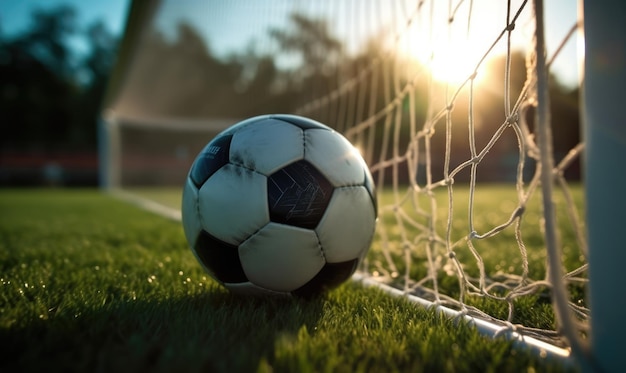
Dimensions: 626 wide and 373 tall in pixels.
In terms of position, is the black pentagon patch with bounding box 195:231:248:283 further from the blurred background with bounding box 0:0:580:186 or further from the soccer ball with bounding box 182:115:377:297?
the blurred background with bounding box 0:0:580:186

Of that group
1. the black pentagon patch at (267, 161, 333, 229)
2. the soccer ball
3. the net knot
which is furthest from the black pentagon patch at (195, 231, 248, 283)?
the net knot

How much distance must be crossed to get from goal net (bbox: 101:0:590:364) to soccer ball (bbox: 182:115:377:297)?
0.39 meters

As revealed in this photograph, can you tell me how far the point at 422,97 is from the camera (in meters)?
5.15

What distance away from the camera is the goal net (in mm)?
1455

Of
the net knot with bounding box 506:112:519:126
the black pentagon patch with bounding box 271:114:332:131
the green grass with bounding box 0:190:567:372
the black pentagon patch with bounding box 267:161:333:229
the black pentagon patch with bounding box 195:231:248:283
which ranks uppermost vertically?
the black pentagon patch with bounding box 271:114:332:131

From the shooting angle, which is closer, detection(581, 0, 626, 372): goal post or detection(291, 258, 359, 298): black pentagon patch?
detection(581, 0, 626, 372): goal post

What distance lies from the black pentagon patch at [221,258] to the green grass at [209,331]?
10 cm

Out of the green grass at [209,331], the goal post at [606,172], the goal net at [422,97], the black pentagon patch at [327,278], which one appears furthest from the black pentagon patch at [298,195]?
the goal post at [606,172]

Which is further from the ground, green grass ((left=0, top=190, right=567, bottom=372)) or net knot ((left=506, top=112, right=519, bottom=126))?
net knot ((left=506, top=112, right=519, bottom=126))

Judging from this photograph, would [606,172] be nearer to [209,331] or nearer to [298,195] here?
[298,195]

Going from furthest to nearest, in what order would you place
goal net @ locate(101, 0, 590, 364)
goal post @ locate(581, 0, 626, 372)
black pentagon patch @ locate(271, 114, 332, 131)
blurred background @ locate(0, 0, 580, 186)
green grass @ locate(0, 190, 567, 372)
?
blurred background @ locate(0, 0, 580, 186), black pentagon patch @ locate(271, 114, 332, 131), goal net @ locate(101, 0, 590, 364), green grass @ locate(0, 190, 567, 372), goal post @ locate(581, 0, 626, 372)

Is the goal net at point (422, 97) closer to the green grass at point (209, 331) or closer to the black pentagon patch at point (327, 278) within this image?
the green grass at point (209, 331)

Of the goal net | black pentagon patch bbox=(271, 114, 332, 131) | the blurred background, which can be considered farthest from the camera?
the blurred background

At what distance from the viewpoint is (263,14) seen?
204 inches
